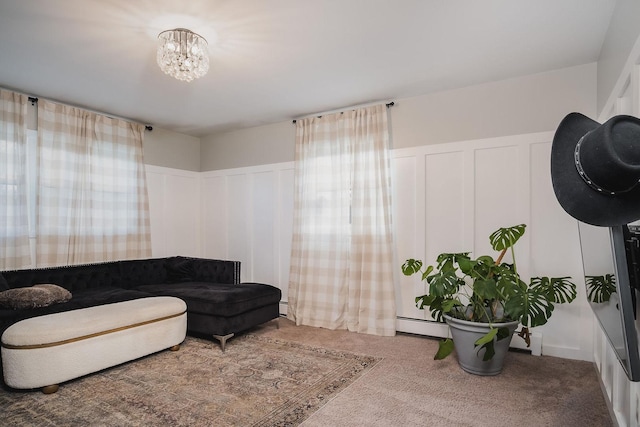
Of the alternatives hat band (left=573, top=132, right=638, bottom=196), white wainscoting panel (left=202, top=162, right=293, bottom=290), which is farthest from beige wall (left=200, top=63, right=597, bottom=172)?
hat band (left=573, top=132, right=638, bottom=196)

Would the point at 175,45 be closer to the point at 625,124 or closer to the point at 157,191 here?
the point at 625,124

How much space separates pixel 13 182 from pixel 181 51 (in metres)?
2.35

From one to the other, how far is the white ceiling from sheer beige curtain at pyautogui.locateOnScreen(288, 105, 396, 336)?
1.46ft

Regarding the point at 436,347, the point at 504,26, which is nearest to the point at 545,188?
the point at 504,26

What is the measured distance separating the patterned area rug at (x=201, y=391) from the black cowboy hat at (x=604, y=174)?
1800mm

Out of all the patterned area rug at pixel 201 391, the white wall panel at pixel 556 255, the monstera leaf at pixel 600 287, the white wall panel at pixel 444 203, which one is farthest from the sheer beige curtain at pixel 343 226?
the monstera leaf at pixel 600 287

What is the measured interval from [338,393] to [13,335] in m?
2.14

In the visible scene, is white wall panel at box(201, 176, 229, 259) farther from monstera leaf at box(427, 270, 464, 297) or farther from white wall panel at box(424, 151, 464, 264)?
monstera leaf at box(427, 270, 464, 297)

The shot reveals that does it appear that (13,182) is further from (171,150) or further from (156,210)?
(171,150)

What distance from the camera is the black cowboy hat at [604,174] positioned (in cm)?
80

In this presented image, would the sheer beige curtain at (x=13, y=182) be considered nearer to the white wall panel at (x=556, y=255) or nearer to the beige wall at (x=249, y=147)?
the beige wall at (x=249, y=147)

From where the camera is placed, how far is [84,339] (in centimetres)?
250

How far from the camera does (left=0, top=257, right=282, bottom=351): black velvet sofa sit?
3117 millimetres

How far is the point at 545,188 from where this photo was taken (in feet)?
10.0
